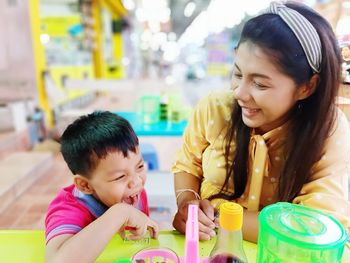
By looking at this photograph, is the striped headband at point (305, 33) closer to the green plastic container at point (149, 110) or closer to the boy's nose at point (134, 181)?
the boy's nose at point (134, 181)

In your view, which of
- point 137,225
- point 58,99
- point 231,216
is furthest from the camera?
point 58,99

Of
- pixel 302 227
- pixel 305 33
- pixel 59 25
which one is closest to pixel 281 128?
pixel 305 33

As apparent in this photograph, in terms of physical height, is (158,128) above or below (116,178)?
below

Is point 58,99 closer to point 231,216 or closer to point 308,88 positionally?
point 308,88

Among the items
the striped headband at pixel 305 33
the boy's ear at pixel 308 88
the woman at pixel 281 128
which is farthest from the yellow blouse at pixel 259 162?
the striped headband at pixel 305 33

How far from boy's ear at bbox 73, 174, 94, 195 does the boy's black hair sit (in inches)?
0.5

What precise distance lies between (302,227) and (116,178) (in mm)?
452

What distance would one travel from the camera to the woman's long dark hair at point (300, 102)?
0.81 metres

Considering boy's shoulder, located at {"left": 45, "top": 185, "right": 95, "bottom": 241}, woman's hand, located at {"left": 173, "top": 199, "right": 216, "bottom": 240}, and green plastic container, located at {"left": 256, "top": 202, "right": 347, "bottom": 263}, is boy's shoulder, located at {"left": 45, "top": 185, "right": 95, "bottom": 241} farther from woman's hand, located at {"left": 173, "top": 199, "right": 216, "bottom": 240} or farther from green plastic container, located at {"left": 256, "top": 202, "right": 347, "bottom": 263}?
green plastic container, located at {"left": 256, "top": 202, "right": 347, "bottom": 263}

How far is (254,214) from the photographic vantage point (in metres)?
0.84

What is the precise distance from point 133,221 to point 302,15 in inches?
27.1

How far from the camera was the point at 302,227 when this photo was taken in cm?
52

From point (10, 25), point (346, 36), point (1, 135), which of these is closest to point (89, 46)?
point (10, 25)

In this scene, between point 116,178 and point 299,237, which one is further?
point 116,178
